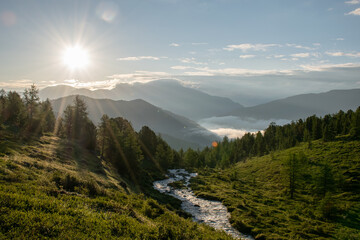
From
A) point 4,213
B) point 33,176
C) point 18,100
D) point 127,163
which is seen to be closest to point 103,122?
point 127,163

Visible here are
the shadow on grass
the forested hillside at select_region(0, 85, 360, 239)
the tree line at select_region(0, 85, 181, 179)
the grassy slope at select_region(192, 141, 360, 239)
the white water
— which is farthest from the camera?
the tree line at select_region(0, 85, 181, 179)

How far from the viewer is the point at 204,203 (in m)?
49.4

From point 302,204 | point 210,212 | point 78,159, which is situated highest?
point 78,159

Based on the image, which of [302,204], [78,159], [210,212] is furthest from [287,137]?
[78,159]

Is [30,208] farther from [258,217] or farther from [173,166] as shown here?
[173,166]

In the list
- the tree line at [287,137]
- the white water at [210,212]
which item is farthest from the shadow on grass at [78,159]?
the tree line at [287,137]

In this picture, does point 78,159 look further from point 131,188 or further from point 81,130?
point 81,130

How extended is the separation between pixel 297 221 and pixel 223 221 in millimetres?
14947

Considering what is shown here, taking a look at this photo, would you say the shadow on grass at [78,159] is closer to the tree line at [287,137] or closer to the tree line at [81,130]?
the tree line at [81,130]

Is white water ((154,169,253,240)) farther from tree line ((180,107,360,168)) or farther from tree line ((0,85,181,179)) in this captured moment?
tree line ((180,107,360,168))

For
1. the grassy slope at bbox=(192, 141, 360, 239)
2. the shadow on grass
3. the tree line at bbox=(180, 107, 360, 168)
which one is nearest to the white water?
the grassy slope at bbox=(192, 141, 360, 239)

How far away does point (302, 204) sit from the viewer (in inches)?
1935

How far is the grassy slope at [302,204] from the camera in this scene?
34.1 meters

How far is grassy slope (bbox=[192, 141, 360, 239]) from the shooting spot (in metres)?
34.1
